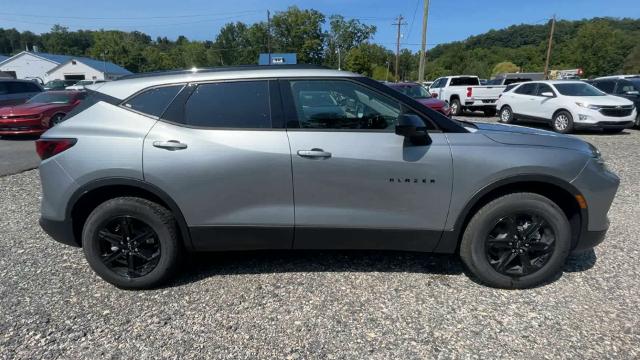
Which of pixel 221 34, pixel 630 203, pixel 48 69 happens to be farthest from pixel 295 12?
pixel 630 203

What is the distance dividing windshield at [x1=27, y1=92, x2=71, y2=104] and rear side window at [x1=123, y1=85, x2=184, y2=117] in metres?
11.1

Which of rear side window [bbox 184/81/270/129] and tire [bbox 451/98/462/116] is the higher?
rear side window [bbox 184/81/270/129]

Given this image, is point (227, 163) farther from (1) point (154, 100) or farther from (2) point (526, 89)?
(2) point (526, 89)

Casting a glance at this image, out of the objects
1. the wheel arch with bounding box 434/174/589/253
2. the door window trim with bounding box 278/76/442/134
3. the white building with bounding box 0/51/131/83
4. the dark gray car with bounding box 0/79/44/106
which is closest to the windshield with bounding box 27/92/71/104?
the dark gray car with bounding box 0/79/44/106

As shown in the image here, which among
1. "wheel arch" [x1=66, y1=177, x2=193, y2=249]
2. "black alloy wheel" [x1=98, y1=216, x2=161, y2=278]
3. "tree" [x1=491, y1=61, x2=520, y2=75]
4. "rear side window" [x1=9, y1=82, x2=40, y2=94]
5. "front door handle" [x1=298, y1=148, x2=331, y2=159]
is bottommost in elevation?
"black alloy wheel" [x1=98, y1=216, x2=161, y2=278]

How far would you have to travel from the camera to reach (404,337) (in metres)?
2.58

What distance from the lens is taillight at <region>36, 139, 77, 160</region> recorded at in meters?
2.98

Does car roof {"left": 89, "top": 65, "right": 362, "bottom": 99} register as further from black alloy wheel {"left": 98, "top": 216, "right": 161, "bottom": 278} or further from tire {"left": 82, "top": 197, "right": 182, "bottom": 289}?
black alloy wheel {"left": 98, "top": 216, "right": 161, "bottom": 278}

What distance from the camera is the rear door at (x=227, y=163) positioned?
2887 millimetres

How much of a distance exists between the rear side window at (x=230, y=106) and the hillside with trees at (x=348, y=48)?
64.7m

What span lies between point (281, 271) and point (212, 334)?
3.05 feet

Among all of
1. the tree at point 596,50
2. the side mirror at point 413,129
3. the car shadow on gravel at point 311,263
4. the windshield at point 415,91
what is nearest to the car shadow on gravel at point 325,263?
the car shadow on gravel at point 311,263

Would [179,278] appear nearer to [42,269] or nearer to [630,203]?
[42,269]

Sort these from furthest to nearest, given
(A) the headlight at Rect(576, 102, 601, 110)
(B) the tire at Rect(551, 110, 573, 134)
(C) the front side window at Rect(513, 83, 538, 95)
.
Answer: (C) the front side window at Rect(513, 83, 538, 95), (B) the tire at Rect(551, 110, 573, 134), (A) the headlight at Rect(576, 102, 601, 110)
